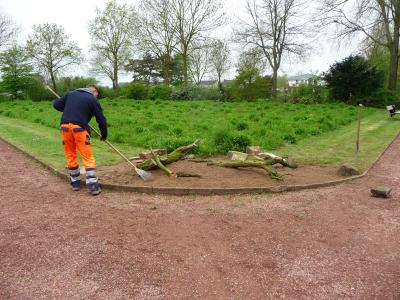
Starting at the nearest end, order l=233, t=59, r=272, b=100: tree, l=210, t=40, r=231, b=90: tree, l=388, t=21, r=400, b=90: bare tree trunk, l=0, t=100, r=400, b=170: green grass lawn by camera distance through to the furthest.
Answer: l=0, t=100, r=400, b=170: green grass lawn → l=388, t=21, r=400, b=90: bare tree trunk → l=233, t=59, r=272, b=100: tree → l=210, t=40, r=231, b=90: tree

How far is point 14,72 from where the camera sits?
3828 cm

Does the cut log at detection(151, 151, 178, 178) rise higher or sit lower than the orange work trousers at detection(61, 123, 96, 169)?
lower

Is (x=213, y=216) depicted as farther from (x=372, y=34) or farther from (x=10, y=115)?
(x=372, y=34)

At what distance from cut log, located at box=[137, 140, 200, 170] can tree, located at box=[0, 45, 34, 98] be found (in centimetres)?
3521

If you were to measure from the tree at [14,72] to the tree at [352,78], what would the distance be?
102 feet

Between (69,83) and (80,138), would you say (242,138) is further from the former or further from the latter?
(69,83)

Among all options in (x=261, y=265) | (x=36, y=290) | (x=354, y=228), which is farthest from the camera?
(x=354, y=228)

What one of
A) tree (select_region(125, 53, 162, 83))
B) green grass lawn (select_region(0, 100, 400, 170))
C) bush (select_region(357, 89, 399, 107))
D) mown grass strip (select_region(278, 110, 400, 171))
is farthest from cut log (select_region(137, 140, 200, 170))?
tree (select_region(125, 53, 162, 83))

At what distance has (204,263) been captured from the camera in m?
3.85

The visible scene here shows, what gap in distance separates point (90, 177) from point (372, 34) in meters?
28.9

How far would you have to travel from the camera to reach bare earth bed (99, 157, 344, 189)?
21.6 feet

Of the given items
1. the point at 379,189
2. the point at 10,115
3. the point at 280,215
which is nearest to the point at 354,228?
the point at 280,215

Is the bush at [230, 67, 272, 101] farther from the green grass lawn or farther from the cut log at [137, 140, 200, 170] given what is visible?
the cut log at [137, 140, 200, 170]

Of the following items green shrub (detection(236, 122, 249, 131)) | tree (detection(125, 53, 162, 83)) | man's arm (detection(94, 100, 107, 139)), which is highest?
tree (detection(125, 53, 162, 83))
